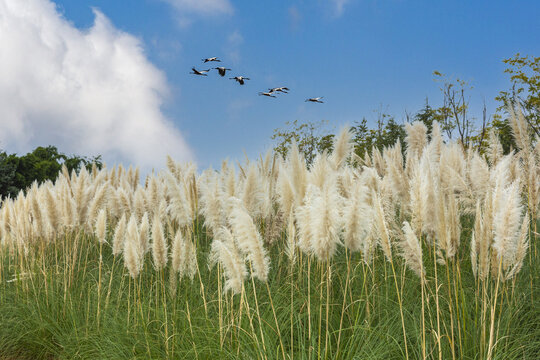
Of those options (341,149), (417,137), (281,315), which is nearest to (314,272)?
(281,315)

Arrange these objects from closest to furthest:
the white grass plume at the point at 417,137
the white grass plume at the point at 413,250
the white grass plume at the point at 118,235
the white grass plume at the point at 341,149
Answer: the white grass plume at the point at 413,250 → the white grass plume at the point at 341,149 → the white grass plume at the point at 118,235 → the white grass plume at the point at 417,137

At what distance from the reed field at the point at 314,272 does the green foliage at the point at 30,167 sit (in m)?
14.0

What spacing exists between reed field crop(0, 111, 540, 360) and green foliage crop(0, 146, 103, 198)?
14.0m

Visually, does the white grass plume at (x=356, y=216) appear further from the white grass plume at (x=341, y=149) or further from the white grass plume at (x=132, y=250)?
the white grass plume at (x=132, y=250)

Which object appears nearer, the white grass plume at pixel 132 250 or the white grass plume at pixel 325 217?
the white grass plume at pixel 325 217

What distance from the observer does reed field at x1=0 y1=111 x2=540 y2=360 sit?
2.70 metres

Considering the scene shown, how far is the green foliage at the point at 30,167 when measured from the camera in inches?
714

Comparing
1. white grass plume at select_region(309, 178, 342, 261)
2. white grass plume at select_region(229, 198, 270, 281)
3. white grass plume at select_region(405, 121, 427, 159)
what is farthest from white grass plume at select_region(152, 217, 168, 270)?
white grass plume at select_region(405, 121, 427, 159)

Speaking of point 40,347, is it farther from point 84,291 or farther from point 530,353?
point 530,353

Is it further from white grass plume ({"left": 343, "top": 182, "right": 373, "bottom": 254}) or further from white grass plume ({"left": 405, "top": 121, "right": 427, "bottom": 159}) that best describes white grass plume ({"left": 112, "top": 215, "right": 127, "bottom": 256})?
white grass plume ({"left": 405, "top": 121, "right": 427, "bottom": 159})

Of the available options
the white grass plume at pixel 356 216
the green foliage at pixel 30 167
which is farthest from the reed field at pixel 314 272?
the green foliage at pixel 30 167

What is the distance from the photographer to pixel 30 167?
787 inches

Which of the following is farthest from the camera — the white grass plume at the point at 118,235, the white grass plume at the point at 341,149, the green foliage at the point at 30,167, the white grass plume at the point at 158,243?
the green foliage at the point at 30,167

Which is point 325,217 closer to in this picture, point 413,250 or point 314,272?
point 413,250
